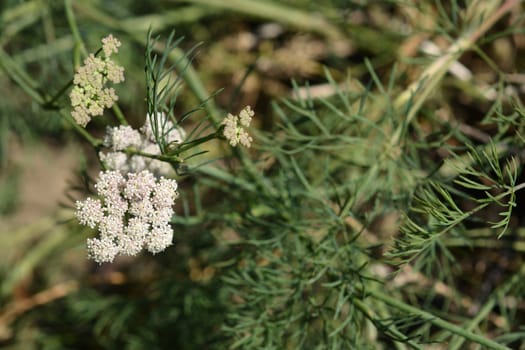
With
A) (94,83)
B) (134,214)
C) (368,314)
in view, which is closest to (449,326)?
(368,314)

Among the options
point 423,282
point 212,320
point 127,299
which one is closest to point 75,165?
point 127,299

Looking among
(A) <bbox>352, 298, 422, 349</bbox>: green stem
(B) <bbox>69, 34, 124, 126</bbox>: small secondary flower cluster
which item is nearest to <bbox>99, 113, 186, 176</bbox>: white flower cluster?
(B) <bbox>69, 34, 124, 126</bbox>: small secondary flower cluster

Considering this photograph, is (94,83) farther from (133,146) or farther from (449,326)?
(449,326)

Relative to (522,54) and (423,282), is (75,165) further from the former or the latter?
(522,54)

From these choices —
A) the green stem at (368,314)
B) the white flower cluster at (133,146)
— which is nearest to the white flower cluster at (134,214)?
the white flower cluster at (133,146)

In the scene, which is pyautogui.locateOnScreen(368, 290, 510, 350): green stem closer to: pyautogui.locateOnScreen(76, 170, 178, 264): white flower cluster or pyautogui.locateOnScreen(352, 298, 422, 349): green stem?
pyautogui.locateOnScreen(352, 298, 422, 349): green stem

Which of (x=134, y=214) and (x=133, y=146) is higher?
(x=133, y=146)

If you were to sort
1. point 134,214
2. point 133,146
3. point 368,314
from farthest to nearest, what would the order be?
point 368,314 < point 133,146 < point 134,214

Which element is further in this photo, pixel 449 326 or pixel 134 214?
pixel 449 326
